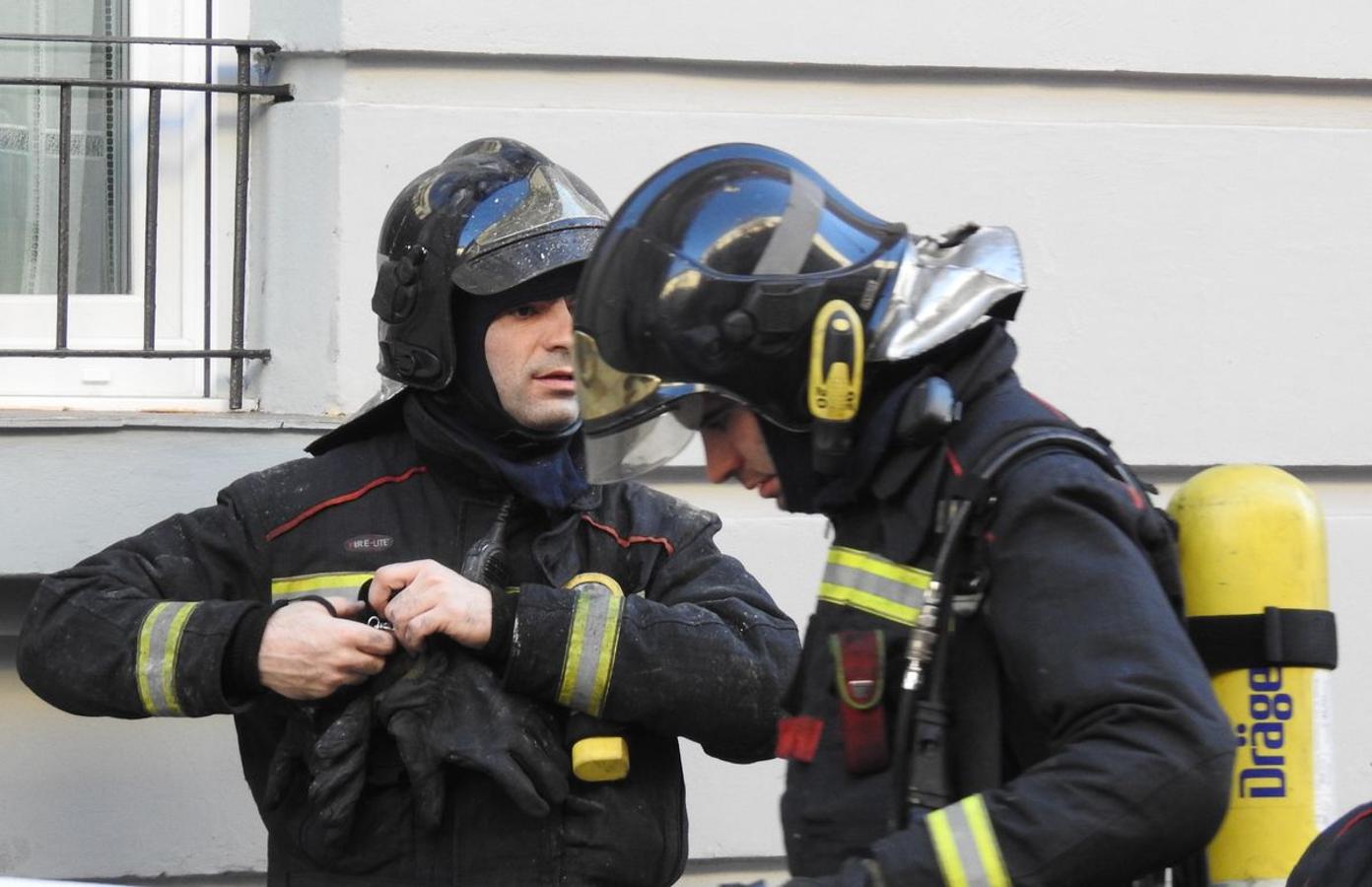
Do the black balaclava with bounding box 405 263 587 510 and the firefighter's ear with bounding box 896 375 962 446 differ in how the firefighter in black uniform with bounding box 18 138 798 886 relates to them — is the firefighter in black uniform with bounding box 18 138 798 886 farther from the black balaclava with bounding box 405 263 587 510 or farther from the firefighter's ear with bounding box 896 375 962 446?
the firefighter's ear with bounding box 896 375 962 446

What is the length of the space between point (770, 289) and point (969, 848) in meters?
0.56

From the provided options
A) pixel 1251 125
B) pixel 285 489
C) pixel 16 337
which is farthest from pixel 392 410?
Result: pixel 1251 125

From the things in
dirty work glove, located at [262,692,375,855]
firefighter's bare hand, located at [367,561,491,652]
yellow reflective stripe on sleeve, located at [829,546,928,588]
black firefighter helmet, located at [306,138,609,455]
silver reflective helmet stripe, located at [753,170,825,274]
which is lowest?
dirty work glove, located at [262,692,375,855]

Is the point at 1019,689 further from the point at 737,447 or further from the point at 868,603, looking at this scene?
the point at 737,447

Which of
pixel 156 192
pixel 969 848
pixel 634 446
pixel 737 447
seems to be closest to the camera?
pixel 969 848

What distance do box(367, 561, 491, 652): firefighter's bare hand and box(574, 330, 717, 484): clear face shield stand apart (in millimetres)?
426

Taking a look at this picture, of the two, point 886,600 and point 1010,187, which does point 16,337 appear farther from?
point 886,600

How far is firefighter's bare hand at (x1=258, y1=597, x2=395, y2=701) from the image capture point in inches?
101

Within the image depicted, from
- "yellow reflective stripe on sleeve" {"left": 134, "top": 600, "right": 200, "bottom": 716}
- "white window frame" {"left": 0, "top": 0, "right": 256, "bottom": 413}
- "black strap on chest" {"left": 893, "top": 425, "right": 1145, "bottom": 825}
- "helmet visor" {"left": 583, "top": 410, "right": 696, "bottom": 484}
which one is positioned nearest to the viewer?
"black strap on chest" {"left": 893, "top": 425, "right": 1145, "bottom": 825}

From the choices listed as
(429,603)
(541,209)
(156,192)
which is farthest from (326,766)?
(156,192)

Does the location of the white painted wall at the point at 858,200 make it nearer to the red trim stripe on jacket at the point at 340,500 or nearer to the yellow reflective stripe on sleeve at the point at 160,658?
the red trim stripe on jacket at the point at 340,500

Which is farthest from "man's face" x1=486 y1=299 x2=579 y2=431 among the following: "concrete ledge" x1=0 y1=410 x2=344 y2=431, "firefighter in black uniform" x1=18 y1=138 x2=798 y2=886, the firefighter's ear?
the firefighter's ear

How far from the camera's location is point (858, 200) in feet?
12.4

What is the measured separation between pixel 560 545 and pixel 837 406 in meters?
1.01
